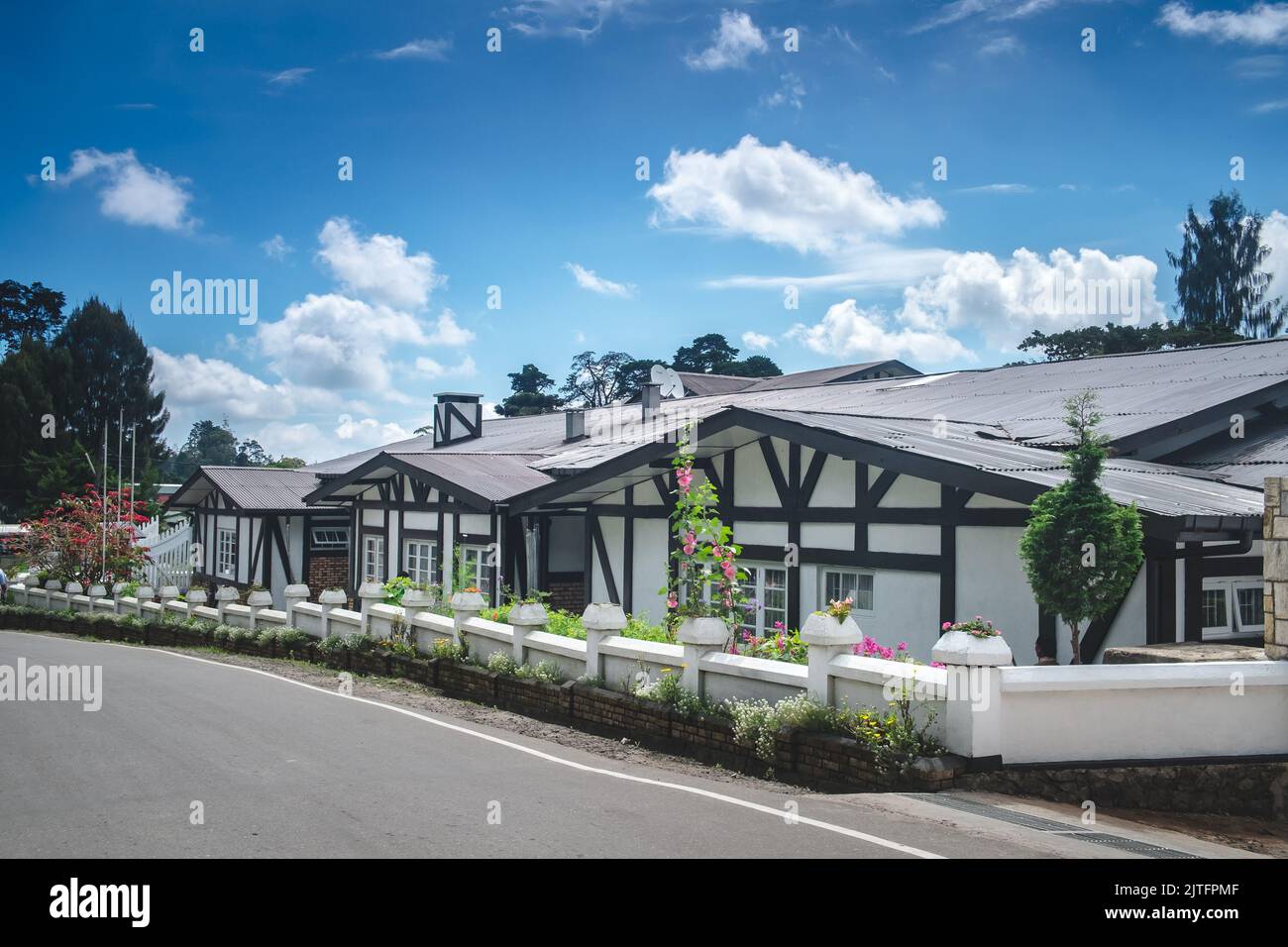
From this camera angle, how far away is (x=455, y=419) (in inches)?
1232

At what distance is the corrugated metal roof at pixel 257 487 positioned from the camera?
94.2ft

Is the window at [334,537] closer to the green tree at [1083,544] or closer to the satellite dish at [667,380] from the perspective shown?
the satellite dish at [667,380]

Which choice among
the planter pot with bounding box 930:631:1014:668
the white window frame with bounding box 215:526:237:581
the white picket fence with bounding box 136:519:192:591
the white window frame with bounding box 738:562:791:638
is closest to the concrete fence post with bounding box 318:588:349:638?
the white window frame with bounding box 738:562:791:638

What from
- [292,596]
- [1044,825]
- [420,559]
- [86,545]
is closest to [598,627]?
[1044,825]

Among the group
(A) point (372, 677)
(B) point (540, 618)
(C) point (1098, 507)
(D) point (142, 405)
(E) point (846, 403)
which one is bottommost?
(A) point (372, 677)

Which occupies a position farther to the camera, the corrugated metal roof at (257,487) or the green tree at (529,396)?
the green tree at (529,396)

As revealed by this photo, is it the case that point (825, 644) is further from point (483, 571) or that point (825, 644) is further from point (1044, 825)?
point (483, 571)

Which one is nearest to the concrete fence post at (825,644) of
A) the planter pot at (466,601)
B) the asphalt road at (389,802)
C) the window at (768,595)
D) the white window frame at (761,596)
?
the asphalt road at (389,802)

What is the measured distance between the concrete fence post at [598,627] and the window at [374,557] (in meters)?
13.7

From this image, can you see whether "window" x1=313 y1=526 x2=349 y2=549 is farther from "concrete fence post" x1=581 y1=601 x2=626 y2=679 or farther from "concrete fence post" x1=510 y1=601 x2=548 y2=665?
"concrete fence post" x1=581 y1=601 x2=626 y2=679
